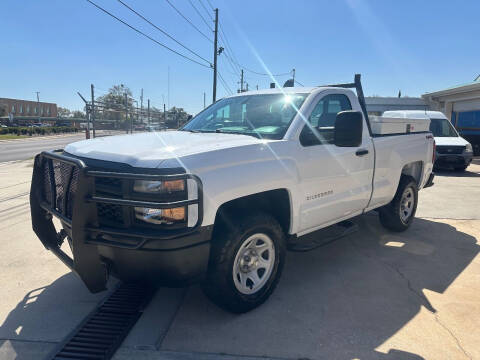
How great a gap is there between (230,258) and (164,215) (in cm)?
68

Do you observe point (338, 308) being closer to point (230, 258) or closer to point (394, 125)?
point (230, 258)

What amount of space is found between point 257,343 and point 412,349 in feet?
3.70

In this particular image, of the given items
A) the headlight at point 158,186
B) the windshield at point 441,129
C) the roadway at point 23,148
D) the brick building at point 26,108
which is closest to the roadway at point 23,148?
the roadway at point 23,148

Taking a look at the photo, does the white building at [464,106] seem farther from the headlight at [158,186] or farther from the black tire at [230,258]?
the headlight at [158,186]

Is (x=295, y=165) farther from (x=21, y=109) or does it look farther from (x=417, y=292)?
(x=21, y=109)

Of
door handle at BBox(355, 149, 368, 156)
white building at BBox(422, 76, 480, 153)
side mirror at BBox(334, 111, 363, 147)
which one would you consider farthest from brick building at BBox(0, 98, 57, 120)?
side mirror at BBox(334, 111, 363, 147)

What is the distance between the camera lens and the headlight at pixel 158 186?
2428 mm

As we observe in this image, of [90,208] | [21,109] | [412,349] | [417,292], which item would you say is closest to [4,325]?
[90,208]

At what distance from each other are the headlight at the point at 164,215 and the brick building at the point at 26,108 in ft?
315

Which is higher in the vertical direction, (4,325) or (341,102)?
(341,102)

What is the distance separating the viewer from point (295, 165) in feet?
10.7

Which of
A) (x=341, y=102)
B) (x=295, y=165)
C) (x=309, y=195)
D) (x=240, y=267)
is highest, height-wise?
(x=341, y=102)

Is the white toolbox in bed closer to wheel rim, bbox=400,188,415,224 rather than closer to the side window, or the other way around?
the side window

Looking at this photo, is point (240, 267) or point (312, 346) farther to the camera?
point (240, 267)
